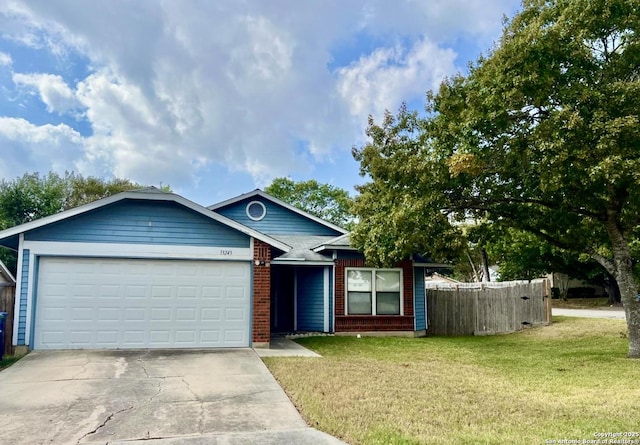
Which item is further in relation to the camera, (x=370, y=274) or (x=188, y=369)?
(x=370, y=274)

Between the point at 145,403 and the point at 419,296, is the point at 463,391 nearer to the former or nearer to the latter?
the point at 145,403

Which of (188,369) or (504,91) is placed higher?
(504,91)

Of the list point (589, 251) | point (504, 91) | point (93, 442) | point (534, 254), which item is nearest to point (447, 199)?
point (504, 91)

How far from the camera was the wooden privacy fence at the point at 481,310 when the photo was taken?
57.6ft

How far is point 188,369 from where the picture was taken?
9.12m

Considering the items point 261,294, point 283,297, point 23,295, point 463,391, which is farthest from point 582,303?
point 23,295

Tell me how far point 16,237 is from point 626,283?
14291mm

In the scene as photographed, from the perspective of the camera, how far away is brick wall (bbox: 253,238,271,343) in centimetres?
1195

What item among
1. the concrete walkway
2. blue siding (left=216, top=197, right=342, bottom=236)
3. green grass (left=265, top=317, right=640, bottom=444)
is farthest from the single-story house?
the concrete walkway

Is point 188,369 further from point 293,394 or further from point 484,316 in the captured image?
point 484,316

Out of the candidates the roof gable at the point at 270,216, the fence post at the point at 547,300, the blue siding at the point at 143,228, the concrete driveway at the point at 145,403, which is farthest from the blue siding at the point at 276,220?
the fence post at the point at 547,300

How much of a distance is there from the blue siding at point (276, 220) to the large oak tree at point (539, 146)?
539 cm

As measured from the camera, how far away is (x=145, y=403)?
675cm

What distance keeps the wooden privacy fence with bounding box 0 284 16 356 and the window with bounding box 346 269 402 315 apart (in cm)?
923
